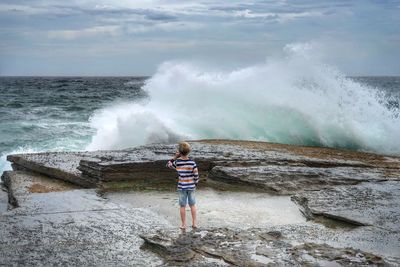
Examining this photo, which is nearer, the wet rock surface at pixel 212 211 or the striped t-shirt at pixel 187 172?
the wet rock surface at pixel 212 211

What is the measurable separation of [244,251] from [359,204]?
2.45 meters

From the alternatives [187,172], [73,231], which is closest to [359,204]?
[187,172]

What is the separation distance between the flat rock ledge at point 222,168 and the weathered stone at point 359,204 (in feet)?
1.58

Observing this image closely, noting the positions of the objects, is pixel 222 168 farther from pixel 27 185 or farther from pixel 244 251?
pixel 244 251

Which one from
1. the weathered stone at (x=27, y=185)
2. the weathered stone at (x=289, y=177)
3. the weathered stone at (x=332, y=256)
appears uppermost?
the weathered stone at (x=332, y=256)

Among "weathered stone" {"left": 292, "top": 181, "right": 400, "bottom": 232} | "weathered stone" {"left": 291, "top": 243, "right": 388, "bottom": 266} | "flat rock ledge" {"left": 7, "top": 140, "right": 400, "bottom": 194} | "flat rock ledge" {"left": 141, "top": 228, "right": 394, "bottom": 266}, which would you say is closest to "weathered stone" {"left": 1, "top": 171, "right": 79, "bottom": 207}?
"flat rock ledge" {"left": 7, "top": 140, "right": 400, "bottom": 194}

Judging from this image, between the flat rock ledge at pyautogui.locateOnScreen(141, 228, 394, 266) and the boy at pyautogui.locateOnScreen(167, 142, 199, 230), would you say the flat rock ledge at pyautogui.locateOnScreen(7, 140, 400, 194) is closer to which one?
the boy at pyautogui.locateOnScreen(167, 142, 199, 230)

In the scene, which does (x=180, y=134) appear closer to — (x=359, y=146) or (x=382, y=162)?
(x=359, y=146)

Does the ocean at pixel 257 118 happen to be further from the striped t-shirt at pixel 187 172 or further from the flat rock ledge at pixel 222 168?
the striped t-shirt at pixel 187 172

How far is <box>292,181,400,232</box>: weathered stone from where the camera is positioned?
5.92 meters

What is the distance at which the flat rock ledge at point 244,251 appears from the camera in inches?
175

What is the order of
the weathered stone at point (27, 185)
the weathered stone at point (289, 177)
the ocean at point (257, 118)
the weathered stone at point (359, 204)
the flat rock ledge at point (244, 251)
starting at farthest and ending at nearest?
1. the ocean at point (257, 118)
2. the weathered stone at point (289, 177)
3. the weathered stone at point (27, 185)
4. the weathered stone at point (359, 204)
5. the flat rock ledge at point (244, 251)

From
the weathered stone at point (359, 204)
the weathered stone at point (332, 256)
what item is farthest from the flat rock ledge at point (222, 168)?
the weathered stone at point (332, 256)

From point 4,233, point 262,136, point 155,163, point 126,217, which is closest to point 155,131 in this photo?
point 262,136
